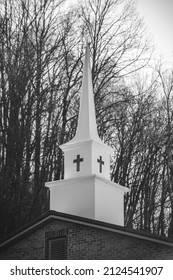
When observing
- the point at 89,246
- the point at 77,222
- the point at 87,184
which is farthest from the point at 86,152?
the point at 89,246

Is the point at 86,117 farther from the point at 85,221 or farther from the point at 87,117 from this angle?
the point at 85,221

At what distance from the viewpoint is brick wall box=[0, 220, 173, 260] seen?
16.8m

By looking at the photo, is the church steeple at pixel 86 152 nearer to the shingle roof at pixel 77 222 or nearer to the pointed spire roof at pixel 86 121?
the pointed spire roof at pixel 86 121

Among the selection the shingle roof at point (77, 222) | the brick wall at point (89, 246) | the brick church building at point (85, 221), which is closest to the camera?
the shingle roof at point (77, 222)

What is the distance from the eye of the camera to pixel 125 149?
97.1 ft

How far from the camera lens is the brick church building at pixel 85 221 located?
17047 mm

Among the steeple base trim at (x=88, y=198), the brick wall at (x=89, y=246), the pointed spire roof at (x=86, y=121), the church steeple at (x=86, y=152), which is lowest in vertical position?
the brick wall at (x=89, y=246)

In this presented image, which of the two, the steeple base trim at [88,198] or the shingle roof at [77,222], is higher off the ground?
the steeple base trim at [88,198]

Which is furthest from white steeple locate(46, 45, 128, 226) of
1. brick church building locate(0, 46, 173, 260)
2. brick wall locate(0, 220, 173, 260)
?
brick wall locate(0, 220, 173, 260)

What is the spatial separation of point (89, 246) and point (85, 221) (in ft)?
2.32

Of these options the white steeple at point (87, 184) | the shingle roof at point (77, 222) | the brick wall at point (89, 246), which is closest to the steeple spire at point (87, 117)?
the white steeple at point (87, 184)

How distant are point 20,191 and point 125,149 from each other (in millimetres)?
7094

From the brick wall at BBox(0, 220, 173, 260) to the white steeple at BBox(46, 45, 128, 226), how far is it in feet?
4.34

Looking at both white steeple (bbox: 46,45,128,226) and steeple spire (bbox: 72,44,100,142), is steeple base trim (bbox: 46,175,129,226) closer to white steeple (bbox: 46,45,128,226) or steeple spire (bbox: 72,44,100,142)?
white steeple (bbox: 46,45,128,226)
